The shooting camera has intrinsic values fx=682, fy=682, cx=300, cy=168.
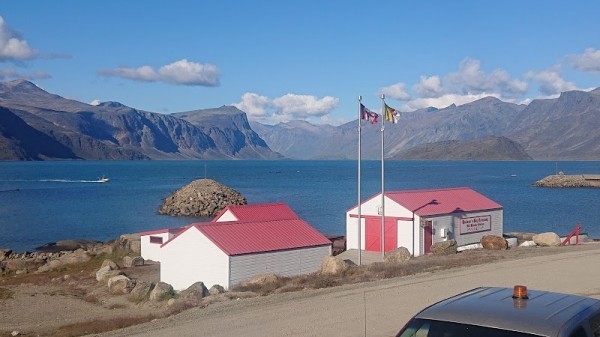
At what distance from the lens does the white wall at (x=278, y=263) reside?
25.3m

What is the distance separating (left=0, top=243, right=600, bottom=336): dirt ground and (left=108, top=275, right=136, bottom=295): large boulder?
322mm

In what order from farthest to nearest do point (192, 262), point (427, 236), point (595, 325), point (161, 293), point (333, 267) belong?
point (427, 236) → point (192, 262) → point (161, 293) → point (333, 267) → point (595, 325)

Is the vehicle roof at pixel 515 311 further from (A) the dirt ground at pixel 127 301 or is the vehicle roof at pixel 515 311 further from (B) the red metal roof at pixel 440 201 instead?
(B) the red metal roof at pixel 440 201

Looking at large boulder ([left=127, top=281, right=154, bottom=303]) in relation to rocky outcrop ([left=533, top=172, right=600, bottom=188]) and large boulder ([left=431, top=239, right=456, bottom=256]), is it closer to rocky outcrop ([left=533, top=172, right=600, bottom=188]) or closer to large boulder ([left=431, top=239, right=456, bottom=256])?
large boulder ([left=431, top=239, right=456, bottom=256])

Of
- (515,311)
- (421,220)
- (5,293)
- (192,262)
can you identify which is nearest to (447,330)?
(515,311)

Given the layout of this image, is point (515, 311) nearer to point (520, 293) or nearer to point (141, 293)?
point (520, 293)

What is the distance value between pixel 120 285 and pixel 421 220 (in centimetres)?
1381

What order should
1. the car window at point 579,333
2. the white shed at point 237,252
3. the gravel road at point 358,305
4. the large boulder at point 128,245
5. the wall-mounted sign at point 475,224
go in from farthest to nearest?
1. the large boulder at point 128,245
2. the wall-mounted sign at point 475,224
3. the white shed at point 237,252
4. the gravel road at point 358,305
5. the car window at point 579,333

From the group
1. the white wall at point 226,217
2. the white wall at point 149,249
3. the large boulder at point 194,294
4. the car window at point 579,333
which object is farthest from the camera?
the white wall at point 149,249

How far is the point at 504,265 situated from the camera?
21.8 meters

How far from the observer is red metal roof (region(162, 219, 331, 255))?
2584 centimetres

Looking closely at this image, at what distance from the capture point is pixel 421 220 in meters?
31.8

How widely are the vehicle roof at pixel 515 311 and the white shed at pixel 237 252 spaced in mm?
19759

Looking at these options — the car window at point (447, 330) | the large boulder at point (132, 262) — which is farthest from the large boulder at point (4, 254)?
the car window at point (447, 330)
